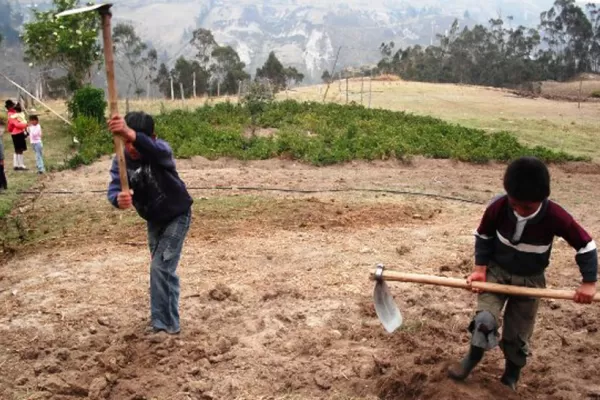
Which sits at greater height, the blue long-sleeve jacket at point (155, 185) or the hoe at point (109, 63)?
the hoe at point (109, 63)

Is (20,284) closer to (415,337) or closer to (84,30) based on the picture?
(415,337)

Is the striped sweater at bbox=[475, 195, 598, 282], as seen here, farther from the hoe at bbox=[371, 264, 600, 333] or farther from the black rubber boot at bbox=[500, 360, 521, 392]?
the black rubber boot at bbox=[500, 360, 521, 392]

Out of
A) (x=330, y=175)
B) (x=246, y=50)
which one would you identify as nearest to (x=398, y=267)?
(x=330, y=175)

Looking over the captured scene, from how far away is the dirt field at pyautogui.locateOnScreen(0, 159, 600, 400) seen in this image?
12.8ft

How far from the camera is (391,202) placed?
9.07 meters

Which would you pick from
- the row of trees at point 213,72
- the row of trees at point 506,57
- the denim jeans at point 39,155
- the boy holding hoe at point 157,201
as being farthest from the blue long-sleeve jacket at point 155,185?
the row of trees at point 506,57

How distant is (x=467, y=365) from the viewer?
140 inches

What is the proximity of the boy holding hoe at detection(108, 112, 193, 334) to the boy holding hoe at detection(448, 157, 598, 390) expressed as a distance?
2031mm

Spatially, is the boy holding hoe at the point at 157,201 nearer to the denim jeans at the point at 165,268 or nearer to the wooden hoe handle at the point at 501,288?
the denim jeans at the point at 165,268

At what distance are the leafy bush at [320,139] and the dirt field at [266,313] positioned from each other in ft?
13.1

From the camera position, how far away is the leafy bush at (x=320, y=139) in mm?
12586

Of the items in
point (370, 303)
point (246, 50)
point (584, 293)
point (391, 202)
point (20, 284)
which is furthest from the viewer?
point (246, 50)

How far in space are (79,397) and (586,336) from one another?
3.62 m

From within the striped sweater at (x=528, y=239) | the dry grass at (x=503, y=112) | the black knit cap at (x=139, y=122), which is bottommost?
the dry grass at (x=503, y=112)
